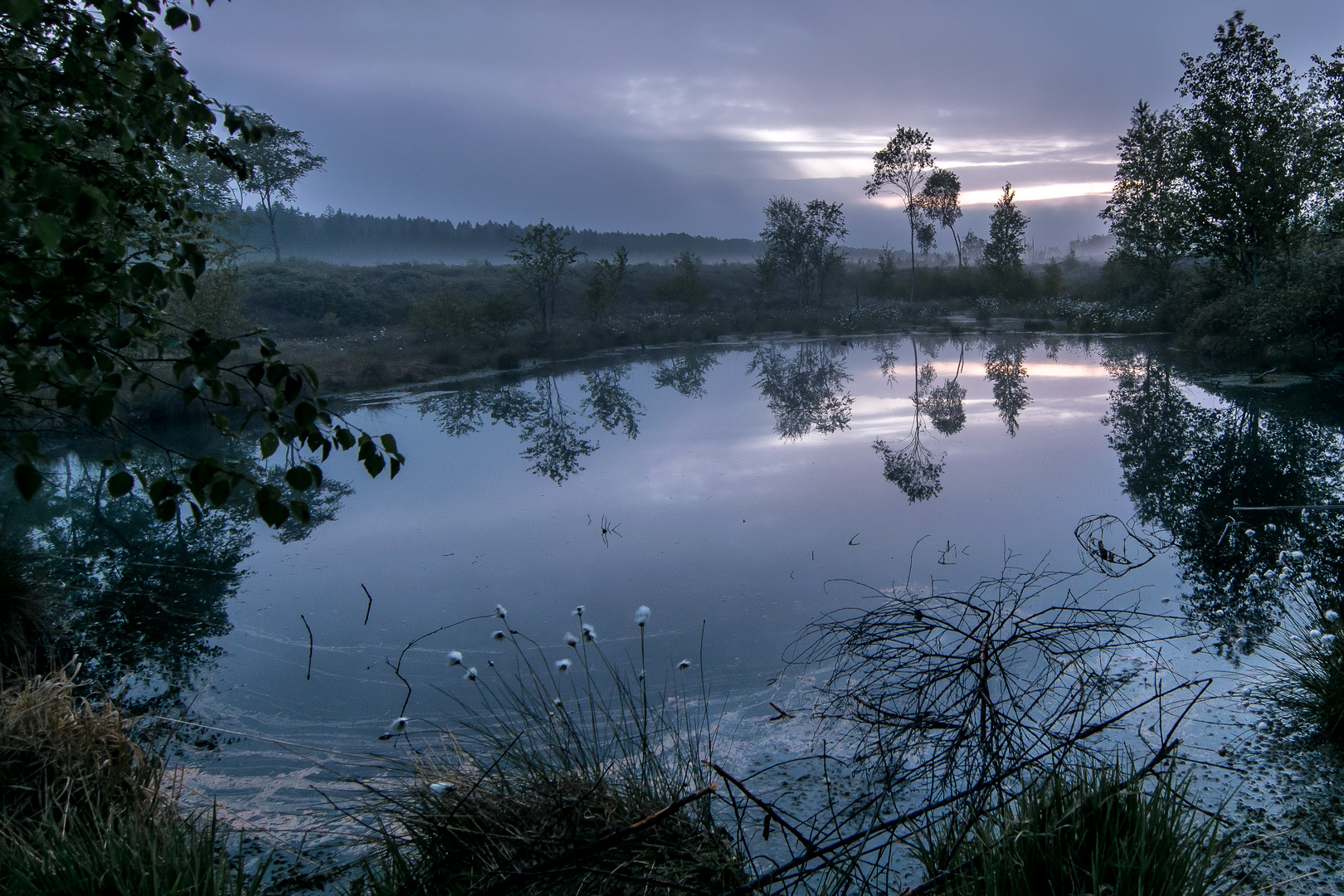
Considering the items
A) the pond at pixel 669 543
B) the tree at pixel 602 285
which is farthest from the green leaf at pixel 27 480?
the tree at pixel 602 285

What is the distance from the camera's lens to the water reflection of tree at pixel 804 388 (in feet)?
42.8

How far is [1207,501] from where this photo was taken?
25.0 feet

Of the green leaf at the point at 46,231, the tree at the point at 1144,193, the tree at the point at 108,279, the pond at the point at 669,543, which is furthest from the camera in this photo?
the tree at the point at 1144,193

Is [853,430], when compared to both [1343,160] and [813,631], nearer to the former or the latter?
[813,631]

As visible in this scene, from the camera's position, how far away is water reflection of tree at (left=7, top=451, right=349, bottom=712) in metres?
5.18

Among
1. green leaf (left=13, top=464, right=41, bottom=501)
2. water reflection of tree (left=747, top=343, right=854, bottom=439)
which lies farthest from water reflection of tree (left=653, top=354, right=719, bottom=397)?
green leaf (left=13, top=464, right=41, bottom=501)

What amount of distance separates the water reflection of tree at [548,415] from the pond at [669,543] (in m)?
0.13

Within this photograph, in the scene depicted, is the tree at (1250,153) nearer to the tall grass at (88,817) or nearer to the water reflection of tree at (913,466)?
the water reflection of tree at (913,466)

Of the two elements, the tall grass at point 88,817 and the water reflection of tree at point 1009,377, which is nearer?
the tall grass at point 88,817

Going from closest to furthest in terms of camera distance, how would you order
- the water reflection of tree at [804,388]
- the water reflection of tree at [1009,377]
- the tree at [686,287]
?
1. the water reflection of tree at [804,388]
2. the water reflection of tree at [1009,377]
3. the tree at [686,287]

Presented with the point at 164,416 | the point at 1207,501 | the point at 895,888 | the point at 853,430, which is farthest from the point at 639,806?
the point at 164,416

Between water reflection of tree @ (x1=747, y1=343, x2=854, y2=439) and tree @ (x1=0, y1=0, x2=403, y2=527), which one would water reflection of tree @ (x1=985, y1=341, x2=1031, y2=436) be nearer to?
water reflection of tree @ (x1=747, y1=343, x2=854, y2=439)

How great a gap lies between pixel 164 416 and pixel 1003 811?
55.1 feet

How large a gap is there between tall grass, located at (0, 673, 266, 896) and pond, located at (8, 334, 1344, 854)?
70 cm
